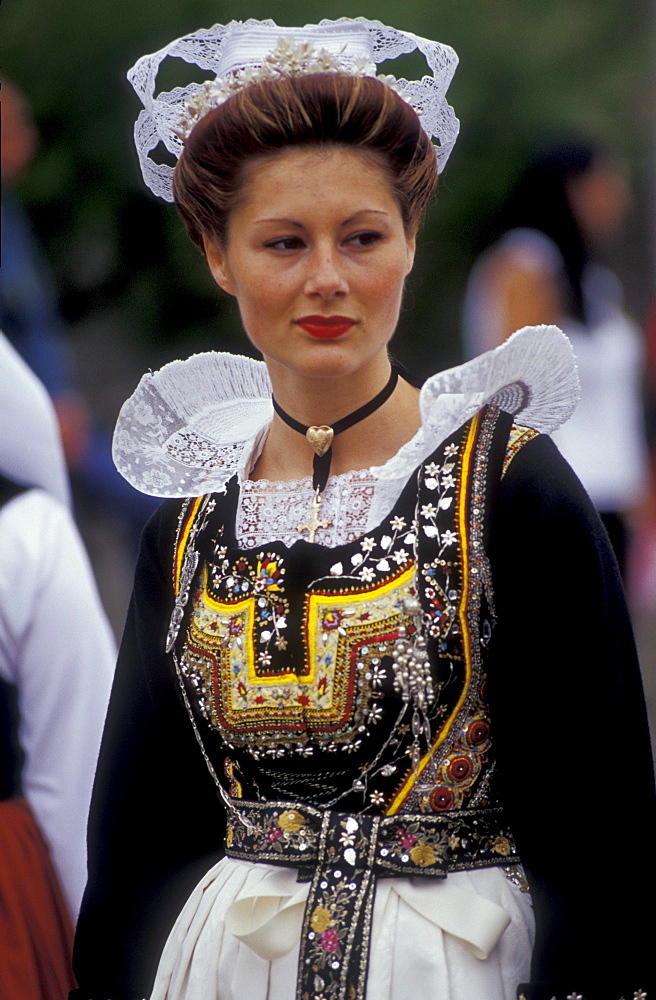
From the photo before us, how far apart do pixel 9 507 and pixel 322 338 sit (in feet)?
3.46

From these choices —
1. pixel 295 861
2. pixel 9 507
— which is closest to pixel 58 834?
pixel 9 507

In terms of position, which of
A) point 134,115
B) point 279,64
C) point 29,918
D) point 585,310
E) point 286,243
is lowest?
point 29,918

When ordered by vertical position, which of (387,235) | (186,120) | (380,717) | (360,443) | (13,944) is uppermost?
(186,120)

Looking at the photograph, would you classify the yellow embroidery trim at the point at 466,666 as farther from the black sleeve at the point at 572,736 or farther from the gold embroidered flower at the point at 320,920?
the gold embroidered flower at the point at 320,920

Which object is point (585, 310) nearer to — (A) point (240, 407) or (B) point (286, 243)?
(A) point (240, 407)

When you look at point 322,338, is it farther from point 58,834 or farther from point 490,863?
point 58,834

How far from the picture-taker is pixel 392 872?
→ 185cm

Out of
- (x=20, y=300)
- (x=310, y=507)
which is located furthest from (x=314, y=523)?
(x=20, y=300)

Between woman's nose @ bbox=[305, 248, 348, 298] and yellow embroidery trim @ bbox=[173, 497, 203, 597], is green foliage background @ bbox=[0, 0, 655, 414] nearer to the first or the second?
yellow embroidery trim @ bbox=[173, 497, 203, 597]

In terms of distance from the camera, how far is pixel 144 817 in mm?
2098

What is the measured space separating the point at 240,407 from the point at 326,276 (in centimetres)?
44

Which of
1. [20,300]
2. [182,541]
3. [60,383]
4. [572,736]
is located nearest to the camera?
[572,736]

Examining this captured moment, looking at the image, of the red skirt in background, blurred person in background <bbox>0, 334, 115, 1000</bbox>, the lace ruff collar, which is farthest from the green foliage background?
the lace ruff collar

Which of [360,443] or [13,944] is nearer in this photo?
[360,443]
